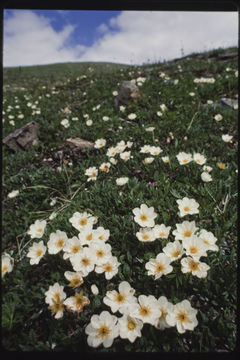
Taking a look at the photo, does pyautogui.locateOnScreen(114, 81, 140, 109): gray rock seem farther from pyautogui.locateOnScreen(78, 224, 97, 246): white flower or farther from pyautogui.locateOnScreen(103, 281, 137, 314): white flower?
pyautogui.locateOnScreen(103, 281, 137, 314): white flower

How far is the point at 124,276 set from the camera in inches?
60.2

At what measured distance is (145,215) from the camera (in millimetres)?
1705

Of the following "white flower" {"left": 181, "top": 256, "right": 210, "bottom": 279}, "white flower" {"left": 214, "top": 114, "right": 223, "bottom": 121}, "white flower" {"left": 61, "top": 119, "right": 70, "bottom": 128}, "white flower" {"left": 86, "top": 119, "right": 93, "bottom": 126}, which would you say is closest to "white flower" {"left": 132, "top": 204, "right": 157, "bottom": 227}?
"white flower" {"left": 181, "top": 256, "right": 210, "bottom": 279}

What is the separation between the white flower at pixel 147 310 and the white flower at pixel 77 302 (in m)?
0.29

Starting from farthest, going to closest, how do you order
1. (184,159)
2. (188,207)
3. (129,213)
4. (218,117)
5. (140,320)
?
(218,117)
(184,159)
(129,213)
(188,207)
(140,320)

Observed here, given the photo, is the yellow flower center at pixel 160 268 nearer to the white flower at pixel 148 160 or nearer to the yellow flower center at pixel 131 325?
the yellow flower center at pixel 131 325

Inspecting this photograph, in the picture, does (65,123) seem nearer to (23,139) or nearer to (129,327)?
(23,139)

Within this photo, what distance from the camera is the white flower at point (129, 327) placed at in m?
1.13

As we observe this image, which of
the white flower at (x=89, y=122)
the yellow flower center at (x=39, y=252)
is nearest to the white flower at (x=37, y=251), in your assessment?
the yellow flower center at (x=39, y=252)

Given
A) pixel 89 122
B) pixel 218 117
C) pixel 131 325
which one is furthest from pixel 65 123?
pixel 131 325

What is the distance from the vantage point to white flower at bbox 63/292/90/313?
131 cm

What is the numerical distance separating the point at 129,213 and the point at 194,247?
28.4 inches

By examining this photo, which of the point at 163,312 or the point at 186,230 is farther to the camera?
the point at 186,230
